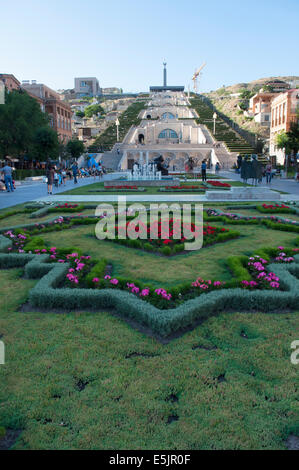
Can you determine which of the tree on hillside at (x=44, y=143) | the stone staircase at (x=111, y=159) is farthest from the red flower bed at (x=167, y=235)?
the stone staircase at (x=111, y=159)

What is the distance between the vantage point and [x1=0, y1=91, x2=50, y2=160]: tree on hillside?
96.8 ft

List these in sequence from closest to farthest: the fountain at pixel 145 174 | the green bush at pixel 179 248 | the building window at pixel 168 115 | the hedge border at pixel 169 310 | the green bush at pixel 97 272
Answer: the hedge border at pixel 169 310 → the green bush at pixel 97 272 → the green bush at pixel 179 248 → the fountain at pixel 145 174 → the building window at pixel 168 115

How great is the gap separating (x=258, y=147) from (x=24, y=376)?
47685 millimetres

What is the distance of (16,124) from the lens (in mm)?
29828

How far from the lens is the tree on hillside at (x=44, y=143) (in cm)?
3562

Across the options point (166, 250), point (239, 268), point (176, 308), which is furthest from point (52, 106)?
point (176, 308)

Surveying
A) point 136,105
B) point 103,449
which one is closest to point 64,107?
point 136,105

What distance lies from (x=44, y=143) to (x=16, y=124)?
6.50m

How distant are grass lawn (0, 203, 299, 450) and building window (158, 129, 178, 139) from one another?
67.0 m

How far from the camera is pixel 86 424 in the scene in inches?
90.7

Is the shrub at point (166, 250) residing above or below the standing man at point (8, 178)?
below


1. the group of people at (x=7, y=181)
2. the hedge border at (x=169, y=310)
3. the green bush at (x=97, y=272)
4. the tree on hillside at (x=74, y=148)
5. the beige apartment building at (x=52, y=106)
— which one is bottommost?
the hedge border at (x=169, y=310)

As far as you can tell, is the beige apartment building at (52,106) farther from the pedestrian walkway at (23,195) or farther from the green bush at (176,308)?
the green bush at (176,308)

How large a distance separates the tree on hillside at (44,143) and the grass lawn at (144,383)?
34481 mm
